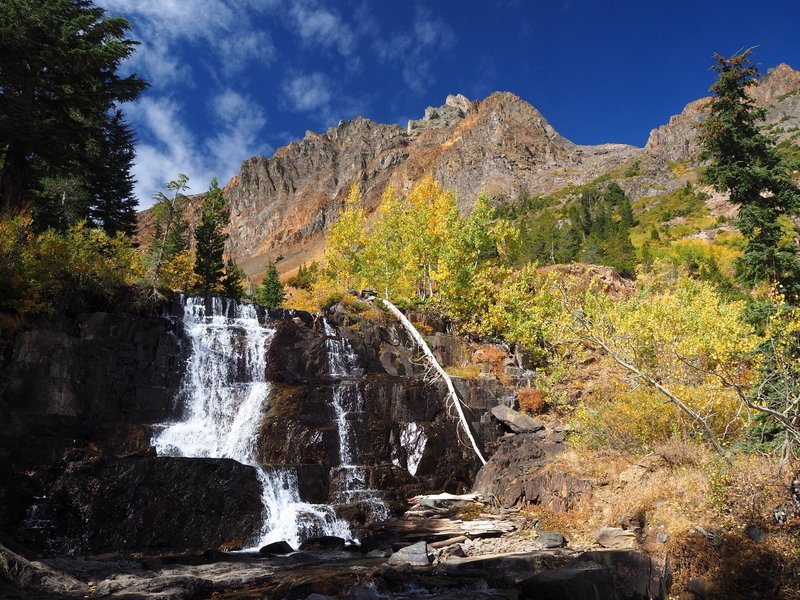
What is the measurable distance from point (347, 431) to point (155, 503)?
6755 millimetres

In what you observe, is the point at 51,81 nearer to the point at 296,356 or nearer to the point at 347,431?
the point at 296,356

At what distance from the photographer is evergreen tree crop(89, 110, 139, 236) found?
3928 cm

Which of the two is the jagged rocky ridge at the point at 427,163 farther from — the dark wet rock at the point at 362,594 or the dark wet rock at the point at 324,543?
the dark wet rock at the point at 362,594

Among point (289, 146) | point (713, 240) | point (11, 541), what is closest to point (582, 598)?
point (11, 541)

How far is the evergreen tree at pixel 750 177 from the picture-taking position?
15641mm

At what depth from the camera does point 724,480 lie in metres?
10.7

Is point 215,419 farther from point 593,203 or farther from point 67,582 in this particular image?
point 593,203

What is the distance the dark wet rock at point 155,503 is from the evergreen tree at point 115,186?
29.1 m

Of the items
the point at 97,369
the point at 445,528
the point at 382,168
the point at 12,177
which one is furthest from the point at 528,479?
the point at 382,168

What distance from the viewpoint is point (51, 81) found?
23.0m

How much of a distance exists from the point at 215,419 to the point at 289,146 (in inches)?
7561

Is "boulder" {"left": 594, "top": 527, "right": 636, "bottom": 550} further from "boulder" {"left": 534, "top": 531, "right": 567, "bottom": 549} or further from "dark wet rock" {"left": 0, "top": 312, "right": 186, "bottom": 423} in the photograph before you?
"dark wet rock" {"left": 0, "top": 312, "right": 186, "bottom": 423}

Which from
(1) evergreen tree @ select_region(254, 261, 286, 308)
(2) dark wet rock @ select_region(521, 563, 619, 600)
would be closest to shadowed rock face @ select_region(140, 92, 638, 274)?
(1) evergreen tree @ select_region(254, 261, 286, 308)

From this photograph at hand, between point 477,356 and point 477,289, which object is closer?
point 477,356
